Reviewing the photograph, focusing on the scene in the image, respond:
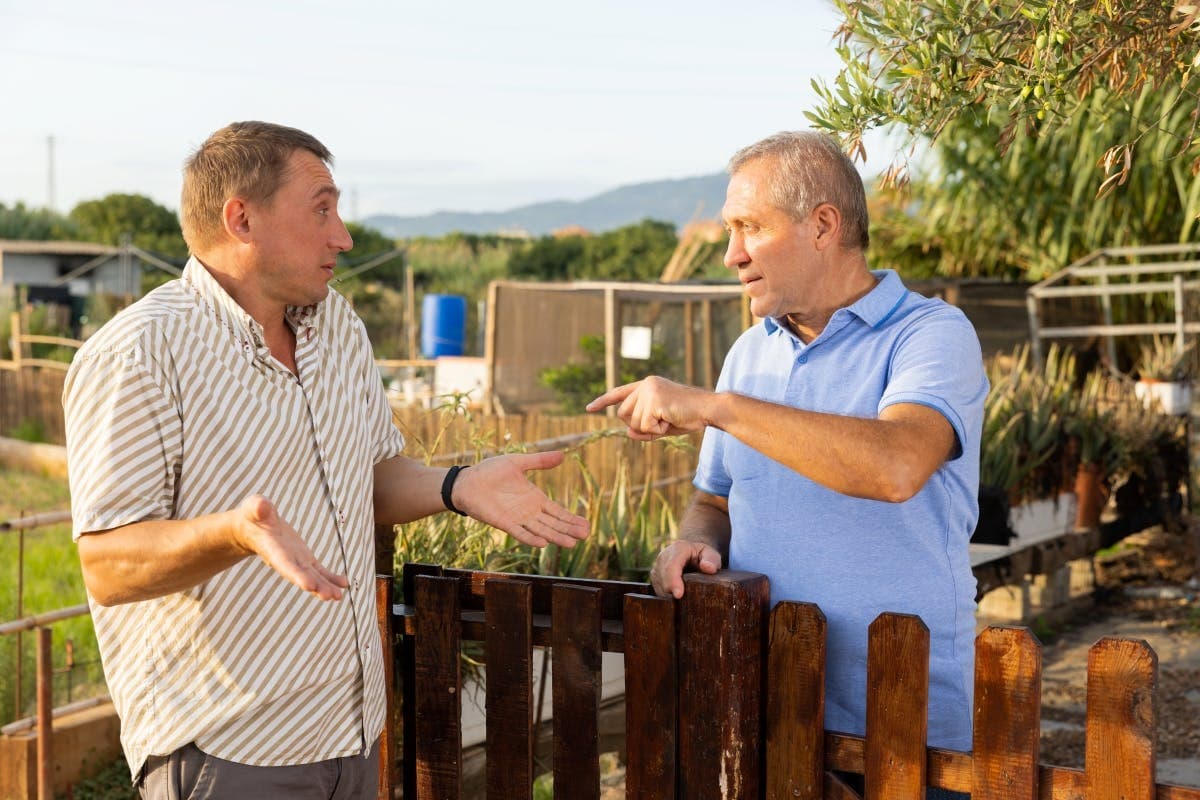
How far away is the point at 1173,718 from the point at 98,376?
4.98 m

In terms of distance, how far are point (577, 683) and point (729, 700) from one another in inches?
12.0

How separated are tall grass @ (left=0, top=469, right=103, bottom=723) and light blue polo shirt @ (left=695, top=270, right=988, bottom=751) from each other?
9.85 ft

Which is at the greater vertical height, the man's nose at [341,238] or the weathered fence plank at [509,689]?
the man's nose at [341,238]

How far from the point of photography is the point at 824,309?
2.28m

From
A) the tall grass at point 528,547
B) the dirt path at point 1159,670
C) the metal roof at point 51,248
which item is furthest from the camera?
the metal roof at point 51,248

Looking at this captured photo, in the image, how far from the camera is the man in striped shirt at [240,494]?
1891 millimetres

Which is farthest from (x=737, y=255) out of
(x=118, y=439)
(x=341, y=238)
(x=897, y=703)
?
(x=118, y=439)

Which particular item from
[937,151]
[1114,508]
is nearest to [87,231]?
[937,151]

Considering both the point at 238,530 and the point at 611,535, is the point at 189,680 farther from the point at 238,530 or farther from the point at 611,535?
the point at 611,535

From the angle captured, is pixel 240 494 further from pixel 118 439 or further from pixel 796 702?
pixel 796 702

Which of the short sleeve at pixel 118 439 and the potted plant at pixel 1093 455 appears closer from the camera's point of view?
the short sleeve at pixel 118 439

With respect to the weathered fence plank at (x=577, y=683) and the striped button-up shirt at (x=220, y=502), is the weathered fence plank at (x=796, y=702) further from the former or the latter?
the striped button-up shirt at (x=220, y=502)

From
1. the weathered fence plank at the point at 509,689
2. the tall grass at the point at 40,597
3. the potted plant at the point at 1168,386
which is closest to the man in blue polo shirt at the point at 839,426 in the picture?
the weathered fence plank at the point at 509,689

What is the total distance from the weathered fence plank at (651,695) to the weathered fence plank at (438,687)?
0.40 meters
